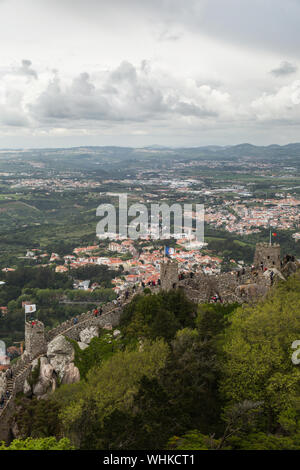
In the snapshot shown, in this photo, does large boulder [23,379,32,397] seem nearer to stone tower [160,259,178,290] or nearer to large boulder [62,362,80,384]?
large boulder [62,362,80,384]

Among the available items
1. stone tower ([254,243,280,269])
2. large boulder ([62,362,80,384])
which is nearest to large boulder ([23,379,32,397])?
large boulder ([62,362,80,384])

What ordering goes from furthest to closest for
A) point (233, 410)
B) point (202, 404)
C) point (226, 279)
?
point (226, 279) < point (202, 404) < point (233, 410)

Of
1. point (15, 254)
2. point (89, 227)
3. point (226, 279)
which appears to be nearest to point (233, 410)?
point (226, 279)

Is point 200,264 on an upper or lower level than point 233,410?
lower

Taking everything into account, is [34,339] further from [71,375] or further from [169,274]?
[169,274]

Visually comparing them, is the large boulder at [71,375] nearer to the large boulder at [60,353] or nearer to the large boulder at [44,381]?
the large boulder at [60,353]

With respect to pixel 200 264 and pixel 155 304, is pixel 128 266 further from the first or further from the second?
pixel 155 304
